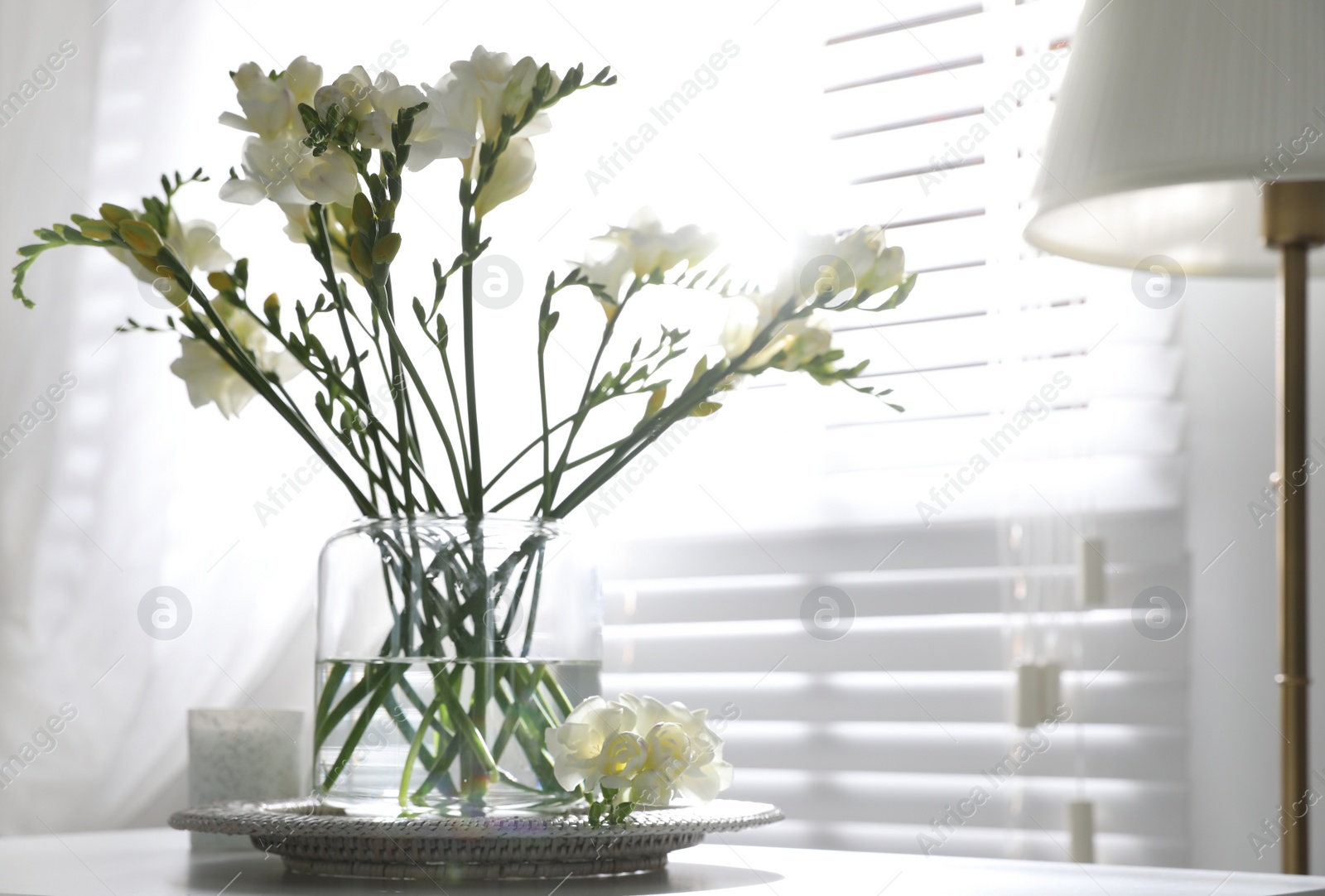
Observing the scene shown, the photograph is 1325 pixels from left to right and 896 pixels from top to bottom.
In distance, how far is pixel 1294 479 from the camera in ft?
3.65

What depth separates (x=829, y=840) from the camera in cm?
154

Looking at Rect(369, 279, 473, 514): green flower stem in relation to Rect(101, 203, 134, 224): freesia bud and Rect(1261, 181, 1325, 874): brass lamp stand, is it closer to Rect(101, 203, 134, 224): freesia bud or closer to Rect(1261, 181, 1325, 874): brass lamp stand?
Rect(101, 203, 134, 224): freesia bud

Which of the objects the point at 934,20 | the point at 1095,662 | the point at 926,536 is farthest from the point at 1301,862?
the point at 934,20

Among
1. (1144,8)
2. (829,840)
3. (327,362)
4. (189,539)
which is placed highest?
(1144,8)

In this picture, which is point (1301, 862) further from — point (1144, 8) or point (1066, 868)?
point (1144, 8)

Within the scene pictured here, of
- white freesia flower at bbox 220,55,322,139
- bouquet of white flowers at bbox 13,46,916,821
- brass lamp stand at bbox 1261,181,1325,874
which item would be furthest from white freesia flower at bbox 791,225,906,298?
brass lamp stand at bbox 1261,181,1325,874

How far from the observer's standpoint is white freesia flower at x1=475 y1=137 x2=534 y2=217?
78 cm

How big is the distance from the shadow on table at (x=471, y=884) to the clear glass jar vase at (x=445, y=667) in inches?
1.7

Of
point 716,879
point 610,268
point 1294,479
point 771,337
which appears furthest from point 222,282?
point 1294,479

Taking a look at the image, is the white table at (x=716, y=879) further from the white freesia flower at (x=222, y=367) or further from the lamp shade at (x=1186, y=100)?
the lamp shade at (x=1186, y=100)

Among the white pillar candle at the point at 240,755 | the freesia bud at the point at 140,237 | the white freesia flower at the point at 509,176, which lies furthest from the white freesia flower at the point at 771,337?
the white pillar candle at the point at 240,755

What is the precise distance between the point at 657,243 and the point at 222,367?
0.31 metres

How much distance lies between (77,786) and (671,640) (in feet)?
2.41

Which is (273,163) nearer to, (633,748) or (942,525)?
(633,748)
